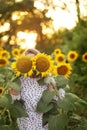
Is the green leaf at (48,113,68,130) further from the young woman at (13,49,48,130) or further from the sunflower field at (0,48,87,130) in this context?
the young woman at (13,49,48,130)

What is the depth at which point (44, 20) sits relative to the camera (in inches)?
555

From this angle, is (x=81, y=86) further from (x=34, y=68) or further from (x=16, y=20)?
(x=16, y=20)

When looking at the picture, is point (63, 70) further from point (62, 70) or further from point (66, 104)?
point (66, 104)

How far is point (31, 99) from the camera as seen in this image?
11.7 ft

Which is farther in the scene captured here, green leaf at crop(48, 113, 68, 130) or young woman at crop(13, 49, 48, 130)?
young woman at crop(13, 49, 48, 130)

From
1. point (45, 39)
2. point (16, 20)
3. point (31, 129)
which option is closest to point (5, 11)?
point (16, 20)

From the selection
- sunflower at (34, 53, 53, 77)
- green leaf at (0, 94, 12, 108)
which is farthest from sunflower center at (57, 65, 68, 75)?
green leaf at (0, 94, 12, 108)

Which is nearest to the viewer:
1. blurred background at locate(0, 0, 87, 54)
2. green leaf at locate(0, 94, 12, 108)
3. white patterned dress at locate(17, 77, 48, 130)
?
green leaf at locate(0, 94, 12, 108)

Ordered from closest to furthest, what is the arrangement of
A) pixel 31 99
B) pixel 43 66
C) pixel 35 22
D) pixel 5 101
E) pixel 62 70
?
pixel 5 101
pixel 43 66
pixel 31 99
pixel 62 70
pixel 35 22

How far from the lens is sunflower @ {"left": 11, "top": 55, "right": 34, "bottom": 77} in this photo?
339 centimetres

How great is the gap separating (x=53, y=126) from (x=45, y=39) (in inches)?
510

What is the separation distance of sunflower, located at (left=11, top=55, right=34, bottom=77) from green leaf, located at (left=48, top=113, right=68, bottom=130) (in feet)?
1.26

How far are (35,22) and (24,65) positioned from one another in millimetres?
11652

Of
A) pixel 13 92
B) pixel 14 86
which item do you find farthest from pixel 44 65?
pixel 13 92
